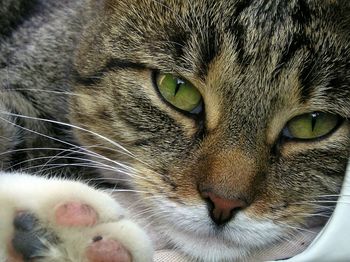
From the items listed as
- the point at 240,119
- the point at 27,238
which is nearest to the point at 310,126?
the point at 240,119

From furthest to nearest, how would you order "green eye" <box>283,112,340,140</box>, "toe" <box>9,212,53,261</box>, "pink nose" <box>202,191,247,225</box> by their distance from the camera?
"green eye" <box>283,112,340,140</box>, "pink nose" <box>202,191,247,225</box>, "toe" <box>9,212,53,261</box>

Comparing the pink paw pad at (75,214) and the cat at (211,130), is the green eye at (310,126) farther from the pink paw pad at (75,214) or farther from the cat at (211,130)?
the pink paw pad at (75,214)

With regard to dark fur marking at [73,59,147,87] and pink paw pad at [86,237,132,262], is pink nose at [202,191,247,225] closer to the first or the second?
pink paw pad at [86,237,132,262]

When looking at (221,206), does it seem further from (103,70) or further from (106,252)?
(103,70)

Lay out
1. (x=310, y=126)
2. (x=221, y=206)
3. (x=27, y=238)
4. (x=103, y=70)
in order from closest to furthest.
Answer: (x=27, y=238) < (x=221, y=206) < (x=310, y=126) < (x=103, y=70)

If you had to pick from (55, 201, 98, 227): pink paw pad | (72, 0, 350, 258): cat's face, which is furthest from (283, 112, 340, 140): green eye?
(55, 201, 98, 227): pink paw pad

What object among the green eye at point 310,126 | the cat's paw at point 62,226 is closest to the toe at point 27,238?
the cat's paw at point 62,226

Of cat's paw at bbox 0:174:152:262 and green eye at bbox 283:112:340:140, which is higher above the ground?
green eye at bbox 283:112:340:140
